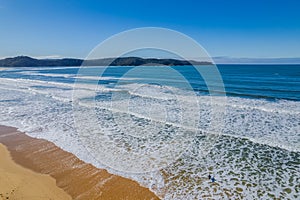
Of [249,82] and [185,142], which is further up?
[249,82]

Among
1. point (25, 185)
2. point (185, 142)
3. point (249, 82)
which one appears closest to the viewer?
point (25, 185)

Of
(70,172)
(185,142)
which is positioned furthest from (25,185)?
(185,142)

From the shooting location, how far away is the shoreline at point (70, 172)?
561 centimetres

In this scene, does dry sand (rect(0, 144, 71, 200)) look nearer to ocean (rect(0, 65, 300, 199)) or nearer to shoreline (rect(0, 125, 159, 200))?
shoreline (rect(0, 125, 159, 200))

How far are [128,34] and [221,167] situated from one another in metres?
5.47

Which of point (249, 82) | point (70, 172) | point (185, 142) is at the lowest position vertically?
point (70, 172)

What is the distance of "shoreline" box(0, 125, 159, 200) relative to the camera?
5.61 metres

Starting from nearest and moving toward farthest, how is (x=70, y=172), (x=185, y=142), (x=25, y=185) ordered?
1. (x=25, y=185)
2. (x=70, y=172)
3. (x=185, y=142)

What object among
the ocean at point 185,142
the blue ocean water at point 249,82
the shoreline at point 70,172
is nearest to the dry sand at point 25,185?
the shoreline at point 70,172

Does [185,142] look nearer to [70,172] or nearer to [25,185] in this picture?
[70,172]

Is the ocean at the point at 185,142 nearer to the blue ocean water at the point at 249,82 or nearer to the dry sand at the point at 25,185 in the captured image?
the dry sand at the point at 25,185

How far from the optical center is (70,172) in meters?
6.67

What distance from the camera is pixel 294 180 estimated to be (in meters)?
6.22

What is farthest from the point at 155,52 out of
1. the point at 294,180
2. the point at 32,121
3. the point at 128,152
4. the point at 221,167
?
the point at 32,121
